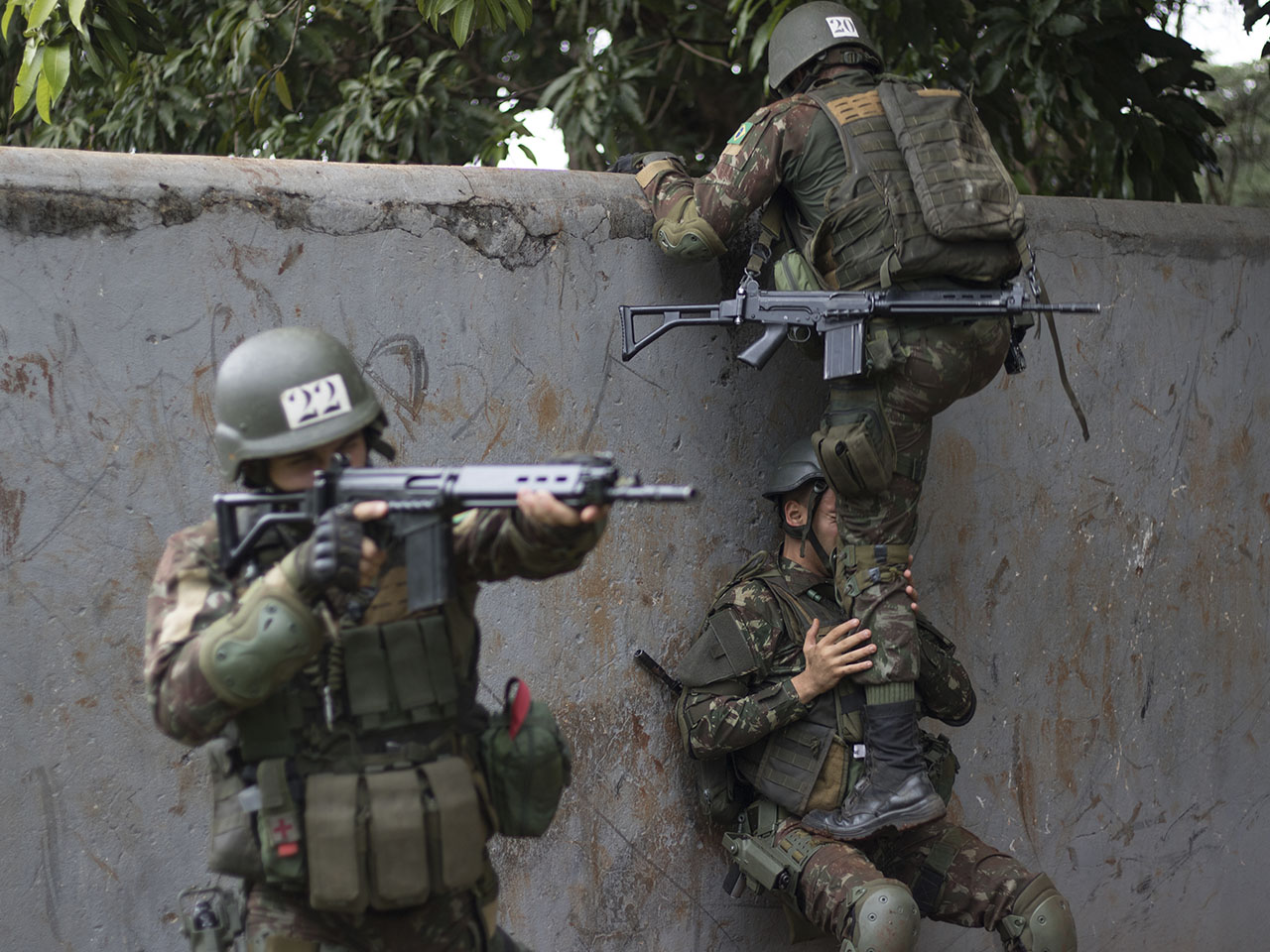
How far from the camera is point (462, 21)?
4008 millimetres

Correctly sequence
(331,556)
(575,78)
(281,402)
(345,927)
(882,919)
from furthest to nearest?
(575,78) < (882,919) < (345,927) < (281,402) < (331,556)

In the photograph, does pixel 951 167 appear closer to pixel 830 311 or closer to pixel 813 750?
pixel 830 311

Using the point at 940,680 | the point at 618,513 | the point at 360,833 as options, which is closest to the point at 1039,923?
the point at 940,680

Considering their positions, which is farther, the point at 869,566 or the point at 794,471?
the point at 794,471

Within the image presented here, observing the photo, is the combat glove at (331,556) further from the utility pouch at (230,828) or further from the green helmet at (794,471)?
the green helmet at (794,471)

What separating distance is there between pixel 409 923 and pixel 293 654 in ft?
1.95

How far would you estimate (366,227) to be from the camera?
141 inches

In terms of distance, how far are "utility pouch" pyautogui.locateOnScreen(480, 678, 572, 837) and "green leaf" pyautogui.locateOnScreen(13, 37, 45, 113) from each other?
2.32 meters

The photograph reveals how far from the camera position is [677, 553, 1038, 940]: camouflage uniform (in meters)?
3.79

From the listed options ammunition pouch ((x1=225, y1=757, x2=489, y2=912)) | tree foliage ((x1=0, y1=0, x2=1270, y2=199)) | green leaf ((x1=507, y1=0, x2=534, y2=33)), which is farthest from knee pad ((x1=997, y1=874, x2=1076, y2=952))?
tree foliage ((x1=0, y1=0, x2=1270, y2=199))

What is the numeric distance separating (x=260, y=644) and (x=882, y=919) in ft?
6.00

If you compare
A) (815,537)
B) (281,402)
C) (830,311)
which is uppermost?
(830,311)

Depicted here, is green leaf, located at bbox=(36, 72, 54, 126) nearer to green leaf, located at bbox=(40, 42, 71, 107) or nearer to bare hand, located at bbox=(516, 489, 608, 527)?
green leaf, located at bbox=(40, 42, 71, 107)

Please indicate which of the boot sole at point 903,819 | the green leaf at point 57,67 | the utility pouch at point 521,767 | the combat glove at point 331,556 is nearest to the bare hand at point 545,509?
the combat glove at point 331,556
